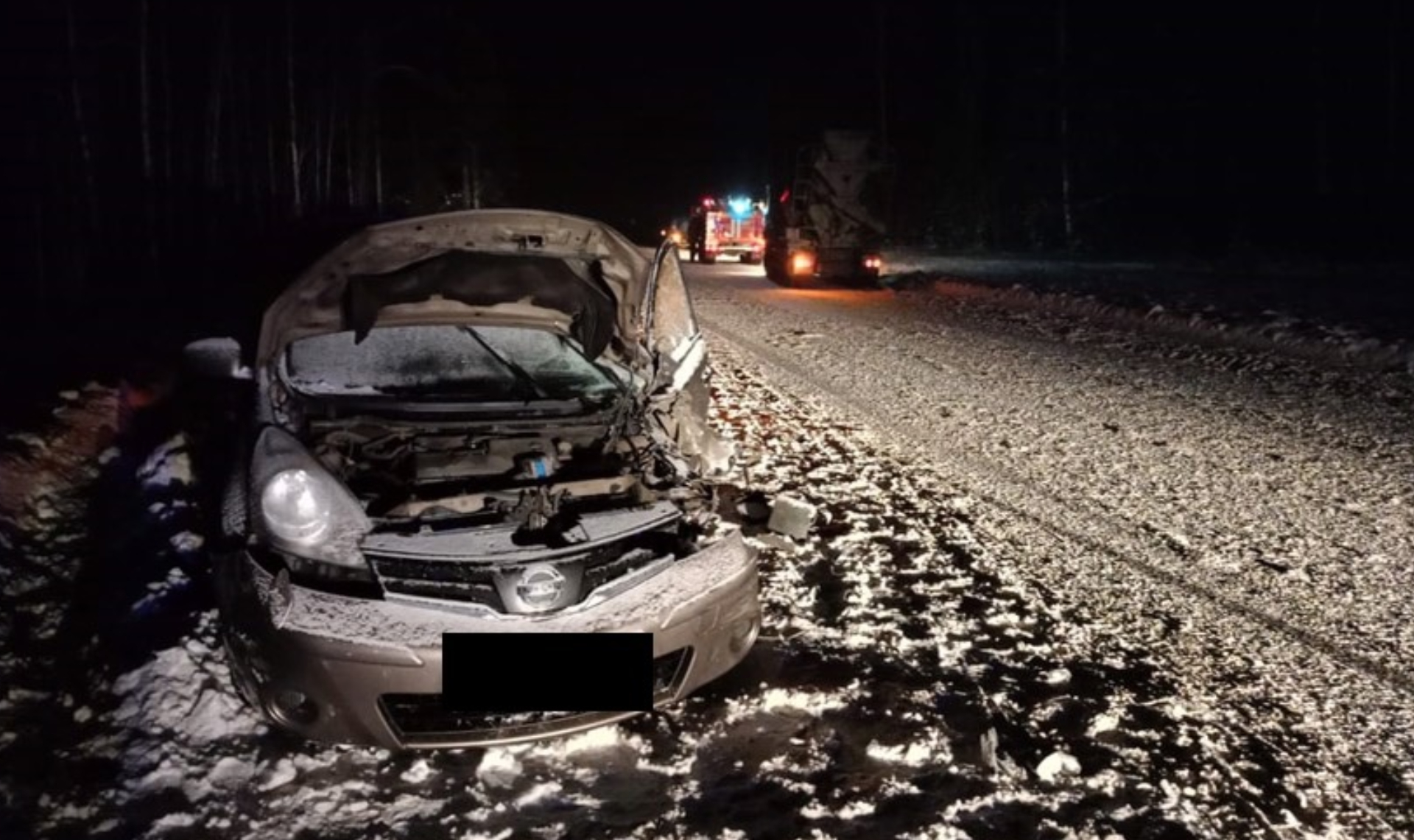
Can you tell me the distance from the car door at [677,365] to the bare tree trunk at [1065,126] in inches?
1286

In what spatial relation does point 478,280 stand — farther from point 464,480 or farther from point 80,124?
point 80,124

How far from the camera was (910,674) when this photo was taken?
411 cm

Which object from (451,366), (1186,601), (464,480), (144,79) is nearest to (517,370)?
(451,366)

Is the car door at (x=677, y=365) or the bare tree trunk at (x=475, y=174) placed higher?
Answer: the bare tree trunk at (x=475, y=174)

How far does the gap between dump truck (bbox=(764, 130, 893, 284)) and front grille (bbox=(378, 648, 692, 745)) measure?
20.1 metres

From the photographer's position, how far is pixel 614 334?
5.25 metres

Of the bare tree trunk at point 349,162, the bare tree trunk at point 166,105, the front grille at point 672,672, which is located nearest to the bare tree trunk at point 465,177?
the bare tree trunk at point 349,162

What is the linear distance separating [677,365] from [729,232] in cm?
2771

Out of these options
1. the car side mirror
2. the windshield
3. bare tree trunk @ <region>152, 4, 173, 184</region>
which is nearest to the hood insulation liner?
the windshield

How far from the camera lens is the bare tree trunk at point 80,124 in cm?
2400

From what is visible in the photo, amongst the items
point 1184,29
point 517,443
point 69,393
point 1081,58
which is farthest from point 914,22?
point 517,443

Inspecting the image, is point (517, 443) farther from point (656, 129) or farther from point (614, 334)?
point (656, 129)

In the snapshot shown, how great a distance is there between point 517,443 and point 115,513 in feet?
10.6

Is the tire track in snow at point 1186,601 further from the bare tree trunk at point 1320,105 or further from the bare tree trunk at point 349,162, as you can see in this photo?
the bare tree trunk at point 349,162
